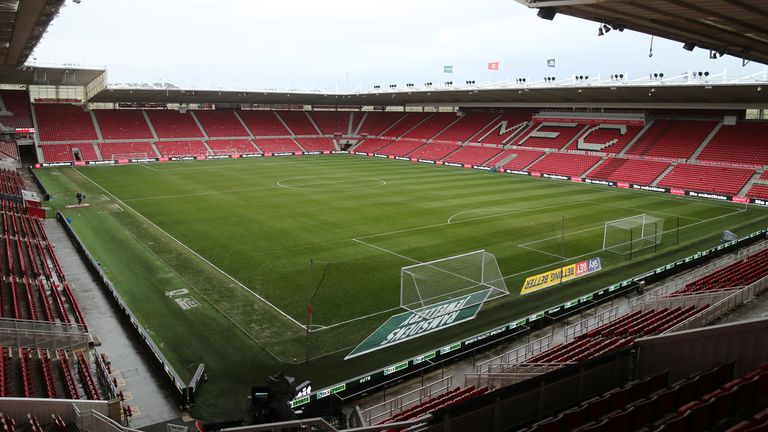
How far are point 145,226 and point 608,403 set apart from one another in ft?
91.2

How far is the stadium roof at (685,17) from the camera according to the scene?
1216cm

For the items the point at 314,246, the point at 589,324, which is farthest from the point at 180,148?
the point at 589,324

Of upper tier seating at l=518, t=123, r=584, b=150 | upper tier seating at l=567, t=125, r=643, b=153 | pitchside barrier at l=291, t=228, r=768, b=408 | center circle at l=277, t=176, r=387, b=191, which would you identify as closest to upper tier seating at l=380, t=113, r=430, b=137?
upper tier seating at l=518, t=123, r=584, b=150

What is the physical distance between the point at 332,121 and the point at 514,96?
3531 centimetres

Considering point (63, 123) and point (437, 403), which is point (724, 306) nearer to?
point (437, 403)

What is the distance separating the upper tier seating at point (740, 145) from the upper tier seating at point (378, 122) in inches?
1769

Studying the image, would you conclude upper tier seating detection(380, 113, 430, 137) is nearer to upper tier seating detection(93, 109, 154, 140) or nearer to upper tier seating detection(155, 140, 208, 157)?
upper tier seating detection(155, 140, 208, 157)

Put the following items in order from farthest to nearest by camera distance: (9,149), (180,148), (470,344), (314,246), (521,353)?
1. (180,148)
2. (9,149)
3. (314,246)
4. (470,344)
5. (521,353)

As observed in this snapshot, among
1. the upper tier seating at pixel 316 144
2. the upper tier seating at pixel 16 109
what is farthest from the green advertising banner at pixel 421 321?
the upper tier seating at pixel 316 144

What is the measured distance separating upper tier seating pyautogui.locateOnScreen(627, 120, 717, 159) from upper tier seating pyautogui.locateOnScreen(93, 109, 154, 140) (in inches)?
2246

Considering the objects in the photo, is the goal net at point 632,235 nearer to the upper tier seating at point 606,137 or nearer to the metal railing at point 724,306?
the metal railing at point 724,306

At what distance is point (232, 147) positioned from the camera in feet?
234

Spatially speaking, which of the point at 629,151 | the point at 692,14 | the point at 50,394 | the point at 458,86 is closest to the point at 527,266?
the point at 692,14

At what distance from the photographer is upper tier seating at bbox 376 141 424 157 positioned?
71.7 meters
